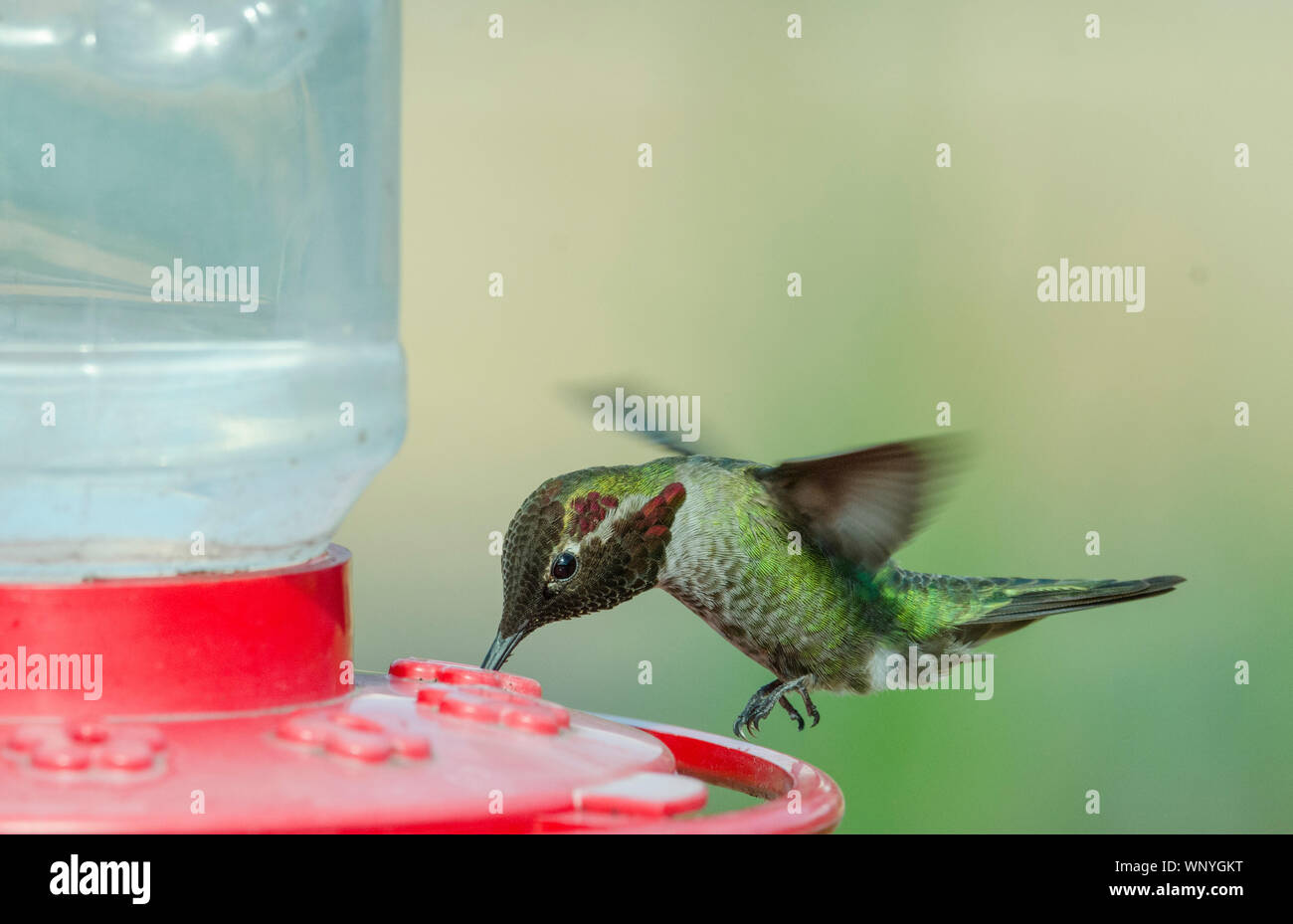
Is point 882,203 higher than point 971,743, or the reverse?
point 882,203

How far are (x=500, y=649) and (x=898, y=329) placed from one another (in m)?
2.60

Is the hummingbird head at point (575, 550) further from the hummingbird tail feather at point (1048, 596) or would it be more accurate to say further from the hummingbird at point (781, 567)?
the hummingbird tail feather at point (1048, 596)

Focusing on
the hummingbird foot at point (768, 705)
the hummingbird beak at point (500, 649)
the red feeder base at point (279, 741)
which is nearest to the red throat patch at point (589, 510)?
the hummingbird beak at point (500, 649)

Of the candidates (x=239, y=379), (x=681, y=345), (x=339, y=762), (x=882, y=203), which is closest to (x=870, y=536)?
(x=239, y=379)

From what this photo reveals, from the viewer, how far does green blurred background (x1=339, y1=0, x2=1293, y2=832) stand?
4652 mm

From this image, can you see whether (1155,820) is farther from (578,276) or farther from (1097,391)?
(578,276)

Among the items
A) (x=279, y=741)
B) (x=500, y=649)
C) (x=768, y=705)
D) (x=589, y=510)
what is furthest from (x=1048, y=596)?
(x=279, y=741)

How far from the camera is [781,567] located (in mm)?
2859

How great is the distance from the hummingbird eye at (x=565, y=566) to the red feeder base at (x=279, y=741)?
0.66 metres

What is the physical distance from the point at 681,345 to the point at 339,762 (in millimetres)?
3406

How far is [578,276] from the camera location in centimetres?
477

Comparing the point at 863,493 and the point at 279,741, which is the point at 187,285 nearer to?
the point at 279,741

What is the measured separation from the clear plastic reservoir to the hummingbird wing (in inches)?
31.0

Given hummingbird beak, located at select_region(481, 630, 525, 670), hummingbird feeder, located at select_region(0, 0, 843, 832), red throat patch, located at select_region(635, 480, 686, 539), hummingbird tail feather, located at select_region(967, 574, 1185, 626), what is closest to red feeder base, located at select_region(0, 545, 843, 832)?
hummingbird feeder, located at select_region(0, 0, 843, 832)
